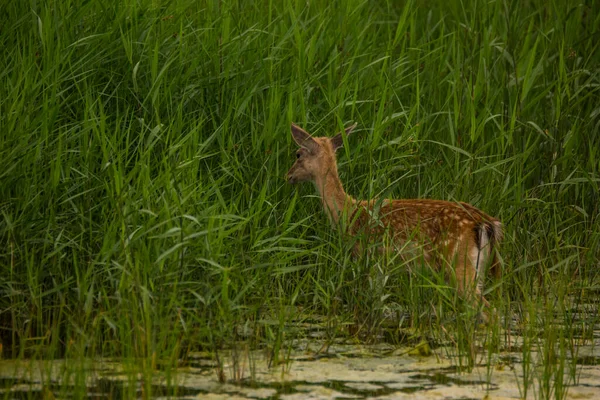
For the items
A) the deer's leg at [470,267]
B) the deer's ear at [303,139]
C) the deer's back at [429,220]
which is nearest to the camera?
the deer's leg at [470,267]

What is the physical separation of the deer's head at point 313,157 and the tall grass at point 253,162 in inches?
4.3

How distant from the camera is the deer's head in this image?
7281mm

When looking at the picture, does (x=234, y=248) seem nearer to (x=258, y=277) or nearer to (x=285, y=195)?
(x=258, y=277)

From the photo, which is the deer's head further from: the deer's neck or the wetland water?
the wetland water

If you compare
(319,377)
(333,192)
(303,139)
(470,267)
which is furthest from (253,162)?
(319,377)

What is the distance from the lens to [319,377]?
5.32 meters

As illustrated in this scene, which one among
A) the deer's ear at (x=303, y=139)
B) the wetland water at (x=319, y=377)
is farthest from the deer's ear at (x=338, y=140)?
the wetland water at (x=319, y=377)

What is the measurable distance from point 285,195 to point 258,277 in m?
1.32

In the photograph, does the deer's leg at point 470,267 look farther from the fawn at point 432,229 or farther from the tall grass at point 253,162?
the tall grass at point 253,162

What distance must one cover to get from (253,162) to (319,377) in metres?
2.13

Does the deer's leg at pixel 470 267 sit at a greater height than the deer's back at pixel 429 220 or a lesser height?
lesser

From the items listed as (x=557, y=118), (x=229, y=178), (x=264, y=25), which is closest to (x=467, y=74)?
(x=557, y=118)

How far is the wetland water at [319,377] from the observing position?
4934 millimetres

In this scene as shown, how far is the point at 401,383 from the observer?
17.3ft
